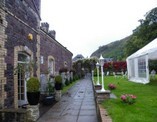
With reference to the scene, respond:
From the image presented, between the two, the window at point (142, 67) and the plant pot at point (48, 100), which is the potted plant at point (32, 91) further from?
the window at point (142, 67)

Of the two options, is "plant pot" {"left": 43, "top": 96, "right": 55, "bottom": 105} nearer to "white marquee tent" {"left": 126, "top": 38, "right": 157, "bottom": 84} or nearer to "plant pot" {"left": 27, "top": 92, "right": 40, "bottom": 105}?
"plant pot" {"left": 27, "top": 92, "right": 40, "bottom": 105}

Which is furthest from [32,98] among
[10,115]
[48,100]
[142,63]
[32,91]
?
[142,63]

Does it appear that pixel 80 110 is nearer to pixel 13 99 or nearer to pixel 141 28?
pixel 13 99

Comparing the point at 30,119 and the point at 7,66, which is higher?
the point at 7,66

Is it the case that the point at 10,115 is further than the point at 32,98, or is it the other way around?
the point at 32,98

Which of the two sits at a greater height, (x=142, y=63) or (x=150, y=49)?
(x=150, y=49)

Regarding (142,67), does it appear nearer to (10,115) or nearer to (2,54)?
(2,54)

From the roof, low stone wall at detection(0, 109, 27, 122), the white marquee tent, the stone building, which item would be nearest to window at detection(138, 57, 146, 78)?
the white marquee tent

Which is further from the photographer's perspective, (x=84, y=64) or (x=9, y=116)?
(x=84, y=64)

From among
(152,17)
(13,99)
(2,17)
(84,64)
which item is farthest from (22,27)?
(84,64)

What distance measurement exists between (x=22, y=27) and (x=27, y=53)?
1.28m

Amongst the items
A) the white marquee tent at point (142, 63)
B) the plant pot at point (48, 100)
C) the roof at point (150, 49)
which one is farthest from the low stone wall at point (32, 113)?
the white marquee tent at point (142, 63)

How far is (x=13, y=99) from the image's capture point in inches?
354

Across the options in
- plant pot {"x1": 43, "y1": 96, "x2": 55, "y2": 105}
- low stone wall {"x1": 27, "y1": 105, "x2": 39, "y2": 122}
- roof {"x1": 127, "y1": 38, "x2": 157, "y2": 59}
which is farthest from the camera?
roof {"x1": 127, "y1": 38, "x2": 157, "y2": 59}
